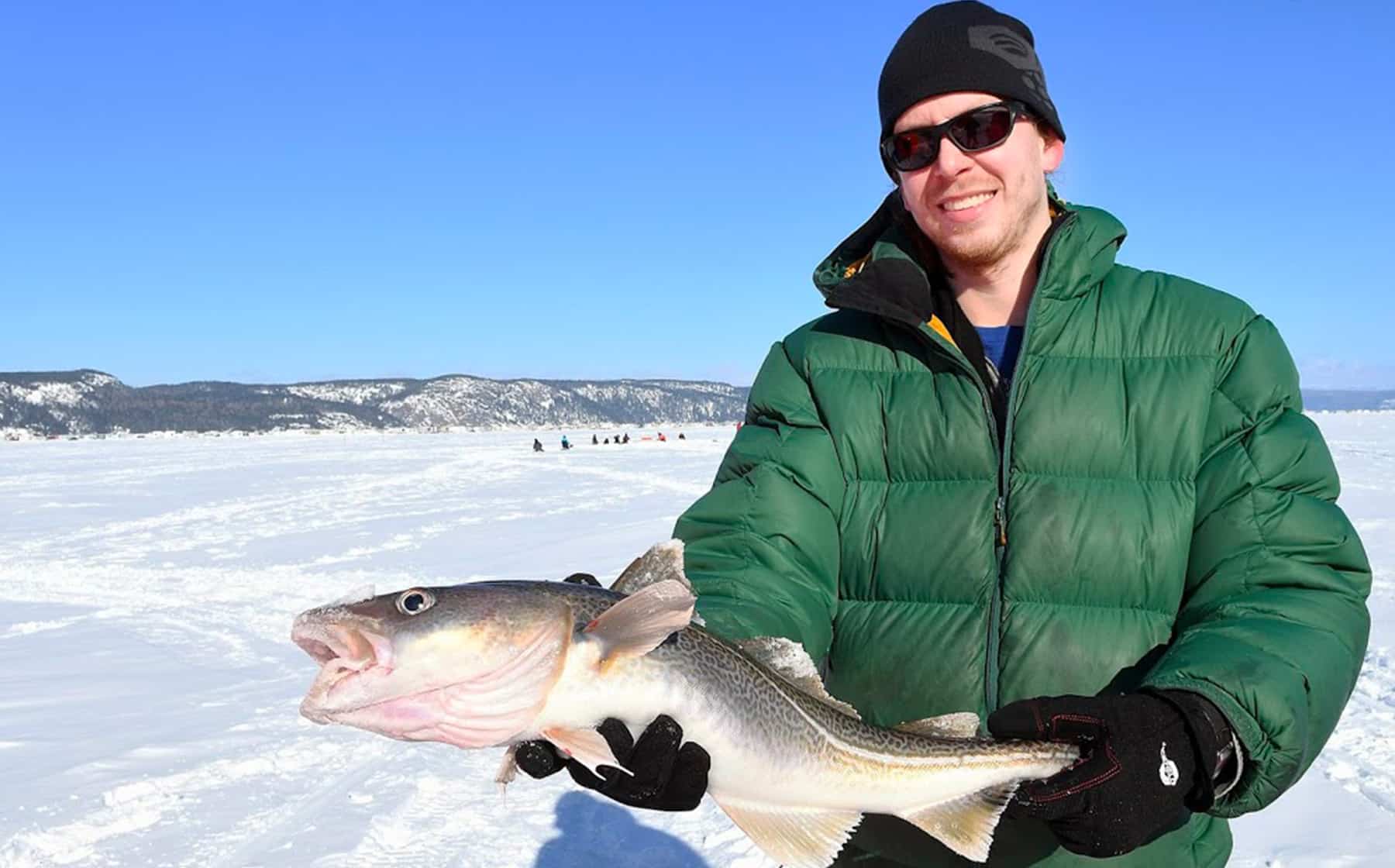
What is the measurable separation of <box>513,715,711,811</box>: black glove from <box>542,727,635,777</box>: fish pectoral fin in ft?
0.05

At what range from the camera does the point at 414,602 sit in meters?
2.26

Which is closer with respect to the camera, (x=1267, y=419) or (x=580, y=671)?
(x=580, y=671)

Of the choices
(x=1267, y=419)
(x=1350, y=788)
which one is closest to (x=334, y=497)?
(x=1350, y=788)

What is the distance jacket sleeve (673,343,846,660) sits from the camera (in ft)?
9.16

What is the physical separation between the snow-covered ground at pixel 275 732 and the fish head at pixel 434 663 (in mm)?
3266

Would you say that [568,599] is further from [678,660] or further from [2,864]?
[2,864]

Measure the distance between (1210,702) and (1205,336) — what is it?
40.5 inches

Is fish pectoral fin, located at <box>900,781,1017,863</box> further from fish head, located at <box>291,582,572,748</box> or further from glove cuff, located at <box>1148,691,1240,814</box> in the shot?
fish head, located at <box>291,582,572,748</box>

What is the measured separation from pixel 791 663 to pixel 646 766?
520mm

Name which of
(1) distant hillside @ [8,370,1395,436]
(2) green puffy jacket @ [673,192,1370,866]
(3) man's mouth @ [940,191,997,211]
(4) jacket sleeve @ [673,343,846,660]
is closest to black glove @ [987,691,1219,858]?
(2) green puffy jacket @ [673,192,1370,866]

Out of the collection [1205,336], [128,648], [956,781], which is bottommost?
[128,648]

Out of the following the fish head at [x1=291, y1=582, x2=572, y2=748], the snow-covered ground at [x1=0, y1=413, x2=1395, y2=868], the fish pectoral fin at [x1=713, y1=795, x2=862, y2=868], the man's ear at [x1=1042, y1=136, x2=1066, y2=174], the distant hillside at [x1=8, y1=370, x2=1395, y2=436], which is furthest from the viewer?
the distant hillside at [x1=8, y1=370, x2=1395, y2=436]

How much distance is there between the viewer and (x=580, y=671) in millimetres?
2307

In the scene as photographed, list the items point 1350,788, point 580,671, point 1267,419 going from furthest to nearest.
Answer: point 1350,788, point 1267,419, point 580,671
